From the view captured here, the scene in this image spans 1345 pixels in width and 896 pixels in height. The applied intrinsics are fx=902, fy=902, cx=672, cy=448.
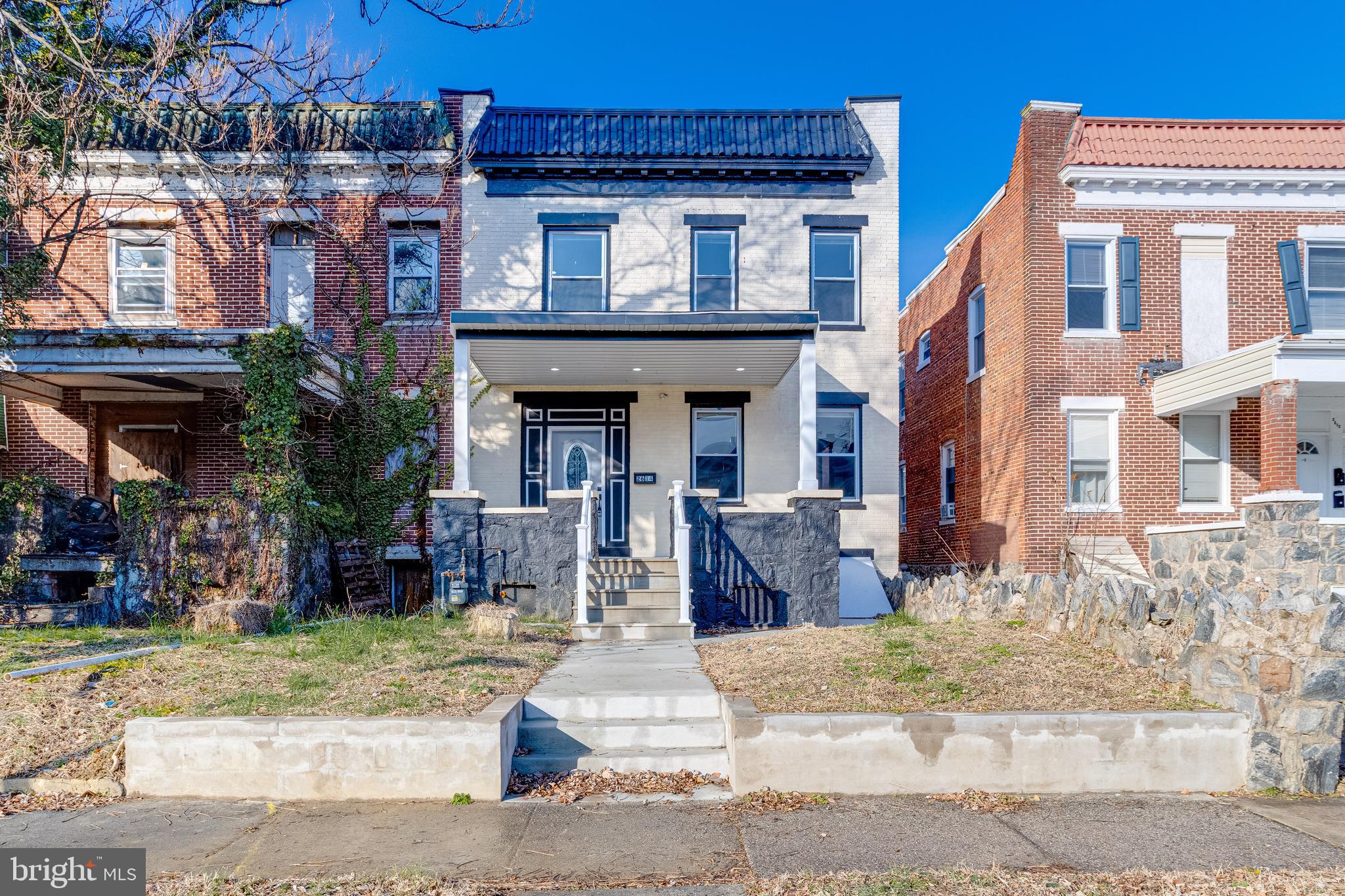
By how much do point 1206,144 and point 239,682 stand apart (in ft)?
53.3

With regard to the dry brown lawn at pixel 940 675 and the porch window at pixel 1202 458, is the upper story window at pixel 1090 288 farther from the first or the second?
the dry brown lawn at pixel 940 675

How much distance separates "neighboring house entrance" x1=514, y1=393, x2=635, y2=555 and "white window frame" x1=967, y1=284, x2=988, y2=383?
6879 millimetres

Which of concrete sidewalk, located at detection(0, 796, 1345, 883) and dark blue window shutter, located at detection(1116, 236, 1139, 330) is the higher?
dark blue window shutter, located at detection(1116, 236, 1139, 330)

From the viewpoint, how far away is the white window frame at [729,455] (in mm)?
15266

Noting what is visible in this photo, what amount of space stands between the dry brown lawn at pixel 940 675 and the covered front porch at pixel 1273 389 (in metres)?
6.77

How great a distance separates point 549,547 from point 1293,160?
537 inches

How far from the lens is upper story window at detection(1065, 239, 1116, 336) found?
1502 cm

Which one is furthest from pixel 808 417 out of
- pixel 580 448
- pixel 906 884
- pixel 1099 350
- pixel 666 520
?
pixel 906 884

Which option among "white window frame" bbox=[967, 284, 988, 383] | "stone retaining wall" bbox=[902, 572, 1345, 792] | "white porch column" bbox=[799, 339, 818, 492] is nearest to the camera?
"stone retaining wall" bbox=[902, 572, 1345, 792]

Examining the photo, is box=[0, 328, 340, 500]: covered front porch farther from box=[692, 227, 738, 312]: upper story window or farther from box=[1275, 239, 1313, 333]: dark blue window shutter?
box=[1275, 239, 1313, 333]: dark blue window shutter

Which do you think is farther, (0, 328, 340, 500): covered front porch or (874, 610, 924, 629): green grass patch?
(0, 328, 340, 500): covered front porch

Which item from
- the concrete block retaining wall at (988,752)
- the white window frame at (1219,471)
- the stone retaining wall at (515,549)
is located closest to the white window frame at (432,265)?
the stone retaining wall at (515,549)

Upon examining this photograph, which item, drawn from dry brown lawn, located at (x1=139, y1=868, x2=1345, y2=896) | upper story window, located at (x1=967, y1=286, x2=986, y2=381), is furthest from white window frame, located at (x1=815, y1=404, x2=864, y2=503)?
dry brown lawn, located at (x1=139, y1=868, x2=1345, y2=896)

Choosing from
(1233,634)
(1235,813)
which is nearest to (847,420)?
(1233,634)
